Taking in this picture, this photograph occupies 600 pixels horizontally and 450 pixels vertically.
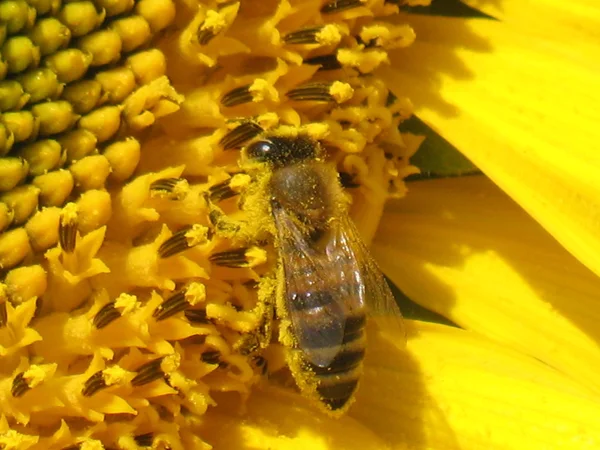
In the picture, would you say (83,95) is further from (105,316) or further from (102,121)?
(105,316)

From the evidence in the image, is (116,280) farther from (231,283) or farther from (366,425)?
(366,425)

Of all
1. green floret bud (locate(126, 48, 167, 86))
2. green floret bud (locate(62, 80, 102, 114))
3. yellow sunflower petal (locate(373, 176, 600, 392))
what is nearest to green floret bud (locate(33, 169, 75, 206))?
green floret bud (locate(62, 80, 102, 114))

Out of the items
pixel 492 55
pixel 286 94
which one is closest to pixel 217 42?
pixel 286 94

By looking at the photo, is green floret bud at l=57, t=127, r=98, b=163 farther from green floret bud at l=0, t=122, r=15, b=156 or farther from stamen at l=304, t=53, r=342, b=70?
stamen at l=304, t=53, r=342, b=70

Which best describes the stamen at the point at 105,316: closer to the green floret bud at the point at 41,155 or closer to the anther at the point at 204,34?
the green floret bud at the point at 41,155

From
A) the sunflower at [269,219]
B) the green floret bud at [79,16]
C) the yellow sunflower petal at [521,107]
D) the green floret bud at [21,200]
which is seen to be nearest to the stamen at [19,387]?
the sunflower at [269,219]
